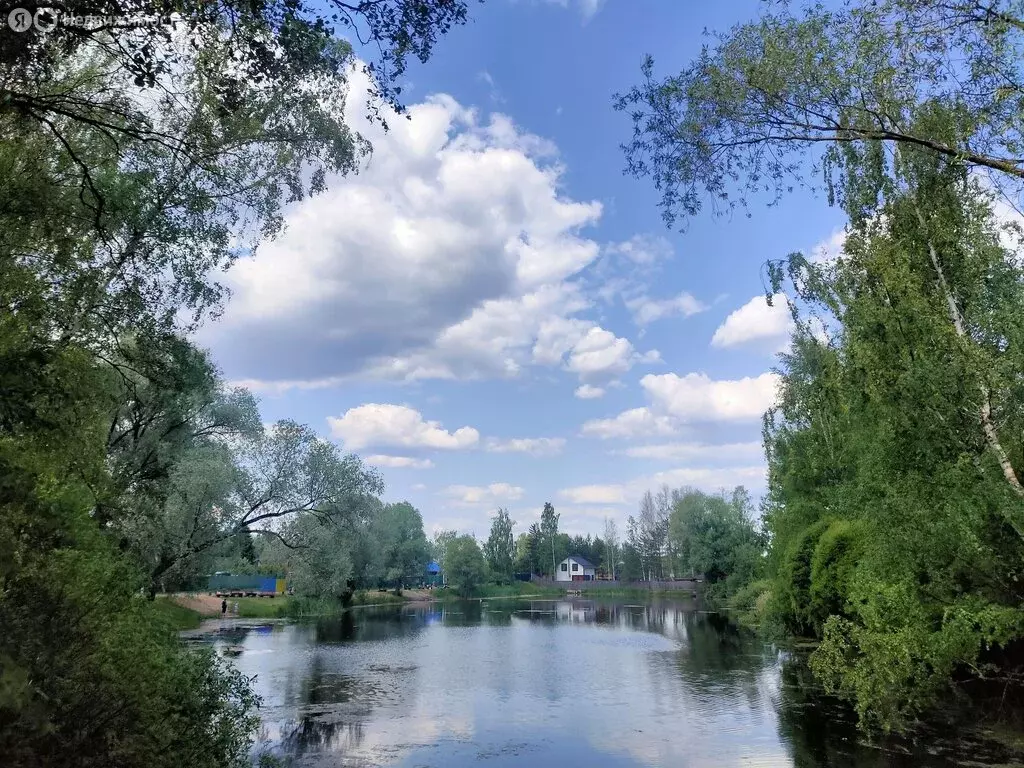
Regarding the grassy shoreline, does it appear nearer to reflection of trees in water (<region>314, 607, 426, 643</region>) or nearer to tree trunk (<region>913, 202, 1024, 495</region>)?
reflection of trees in water (<region>314, 607, 426, 643</region>)

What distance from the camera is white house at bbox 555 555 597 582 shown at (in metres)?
127

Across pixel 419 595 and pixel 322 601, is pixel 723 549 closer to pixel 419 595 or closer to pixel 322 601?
pixel 322 601

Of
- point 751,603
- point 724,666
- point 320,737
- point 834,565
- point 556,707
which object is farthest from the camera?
point 751,603

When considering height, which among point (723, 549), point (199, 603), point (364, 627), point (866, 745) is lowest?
point (364, 627)

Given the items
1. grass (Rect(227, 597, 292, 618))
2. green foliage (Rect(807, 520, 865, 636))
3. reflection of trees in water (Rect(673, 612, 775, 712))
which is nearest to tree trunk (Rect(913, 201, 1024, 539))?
reflection of trees in water (Rect(673, 612, 775, 712))

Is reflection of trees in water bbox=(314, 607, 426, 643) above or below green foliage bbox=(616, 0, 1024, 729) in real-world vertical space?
below

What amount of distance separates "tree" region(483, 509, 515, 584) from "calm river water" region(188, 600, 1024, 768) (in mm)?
72476

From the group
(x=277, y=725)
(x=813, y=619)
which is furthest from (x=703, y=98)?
(x=813, y=619)

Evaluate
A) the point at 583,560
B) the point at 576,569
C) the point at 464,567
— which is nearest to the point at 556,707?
the point at 464,567

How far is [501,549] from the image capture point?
108000mm

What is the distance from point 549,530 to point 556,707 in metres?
108

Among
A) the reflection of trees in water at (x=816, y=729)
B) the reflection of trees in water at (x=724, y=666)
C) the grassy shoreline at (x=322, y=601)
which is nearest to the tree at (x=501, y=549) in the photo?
the grassy shoreline at (x=322, y=601)

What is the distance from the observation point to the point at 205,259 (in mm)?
11695

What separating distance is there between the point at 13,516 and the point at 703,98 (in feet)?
31.9
